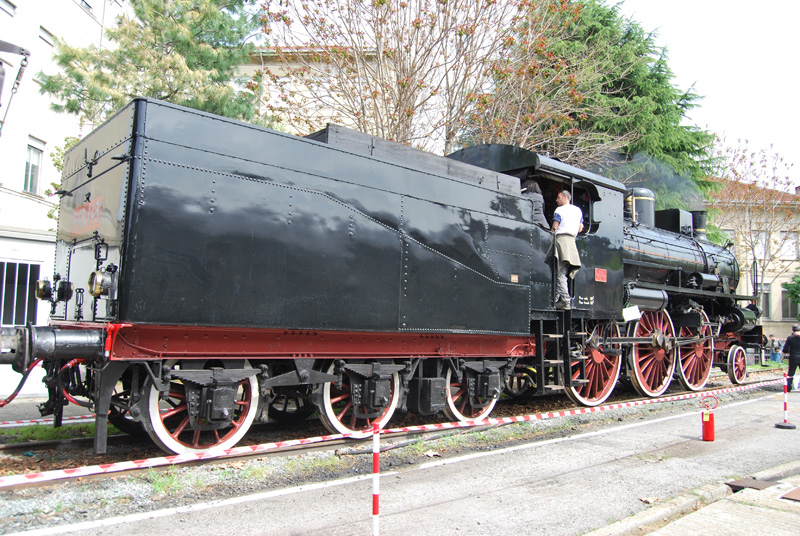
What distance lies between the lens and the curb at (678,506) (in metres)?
3.71

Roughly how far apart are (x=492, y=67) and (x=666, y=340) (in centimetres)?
613

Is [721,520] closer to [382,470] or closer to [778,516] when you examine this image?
[778,516]

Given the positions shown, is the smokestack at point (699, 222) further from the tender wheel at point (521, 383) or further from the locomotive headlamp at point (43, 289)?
the locomotive headlamp at point (43, 289)

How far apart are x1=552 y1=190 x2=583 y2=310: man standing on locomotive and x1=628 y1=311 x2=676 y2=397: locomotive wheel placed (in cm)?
248

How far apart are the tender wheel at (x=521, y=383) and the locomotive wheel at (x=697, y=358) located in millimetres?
3640

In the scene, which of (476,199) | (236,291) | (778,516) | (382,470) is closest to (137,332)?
(236,291)

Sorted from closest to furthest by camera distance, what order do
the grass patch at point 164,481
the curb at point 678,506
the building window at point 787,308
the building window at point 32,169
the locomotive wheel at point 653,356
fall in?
the curb at point 678,506 → the grass patch at point 164,481 → the locomotive wheel at point 653,356 → the building window at point 32,169 → the building window at point 787,308

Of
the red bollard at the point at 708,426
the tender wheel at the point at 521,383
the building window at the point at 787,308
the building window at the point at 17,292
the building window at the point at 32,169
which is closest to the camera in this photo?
the red bollard at the point at 708,426

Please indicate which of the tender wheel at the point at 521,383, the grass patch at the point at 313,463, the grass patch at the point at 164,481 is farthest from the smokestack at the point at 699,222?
the grass patch at the point at 164,481

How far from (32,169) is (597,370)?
15.6m

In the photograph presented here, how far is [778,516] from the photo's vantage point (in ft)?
13.1

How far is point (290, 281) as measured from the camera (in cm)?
525

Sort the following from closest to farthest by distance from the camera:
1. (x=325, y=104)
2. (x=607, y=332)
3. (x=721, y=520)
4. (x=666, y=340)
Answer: (x=721, y=520) → (x=607, y=332) → (x=666, y=340) → (x=325, y=104)

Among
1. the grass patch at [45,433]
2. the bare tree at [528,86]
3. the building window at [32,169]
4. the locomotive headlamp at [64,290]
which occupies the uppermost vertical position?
the bare tree at [528,86]
